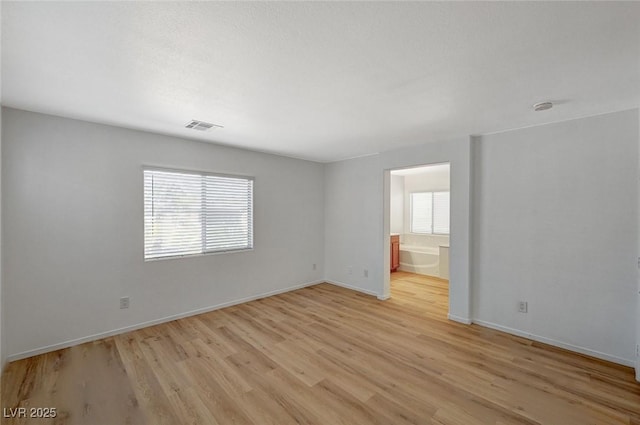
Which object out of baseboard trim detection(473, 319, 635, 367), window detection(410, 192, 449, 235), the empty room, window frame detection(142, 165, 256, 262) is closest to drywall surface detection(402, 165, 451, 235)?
window detection(410, 192, 449, 235)

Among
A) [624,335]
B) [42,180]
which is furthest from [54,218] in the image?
[624,335]

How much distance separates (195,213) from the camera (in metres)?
3.75

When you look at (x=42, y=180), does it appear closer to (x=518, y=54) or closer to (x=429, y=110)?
(x=429, y=110)

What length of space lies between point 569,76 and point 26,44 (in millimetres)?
3622

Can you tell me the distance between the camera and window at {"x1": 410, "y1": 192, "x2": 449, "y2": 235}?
21.7 feet

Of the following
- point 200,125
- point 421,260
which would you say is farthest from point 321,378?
point 421,260

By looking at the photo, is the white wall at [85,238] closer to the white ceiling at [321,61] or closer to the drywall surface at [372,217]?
the white ceiling at [321,61]

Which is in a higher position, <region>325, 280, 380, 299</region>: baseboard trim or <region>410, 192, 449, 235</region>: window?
<region>410, 192, 449, 235</region>: window

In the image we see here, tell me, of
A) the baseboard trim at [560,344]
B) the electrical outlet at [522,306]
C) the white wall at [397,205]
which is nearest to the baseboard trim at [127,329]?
the baseboard trim at [560,344]

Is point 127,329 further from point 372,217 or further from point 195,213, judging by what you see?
point 372,217

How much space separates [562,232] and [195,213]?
14.9ft

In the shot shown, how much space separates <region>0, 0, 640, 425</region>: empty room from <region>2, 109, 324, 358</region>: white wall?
0.02m

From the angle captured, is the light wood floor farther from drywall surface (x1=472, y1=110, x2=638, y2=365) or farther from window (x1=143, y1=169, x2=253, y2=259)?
window (x1=143, y1=169, x2=253, y2=259)

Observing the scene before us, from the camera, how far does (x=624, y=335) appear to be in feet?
8.29
